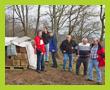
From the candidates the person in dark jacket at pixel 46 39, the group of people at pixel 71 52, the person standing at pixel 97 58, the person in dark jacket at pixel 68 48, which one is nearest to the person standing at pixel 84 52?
the group of people at pixel 71 52

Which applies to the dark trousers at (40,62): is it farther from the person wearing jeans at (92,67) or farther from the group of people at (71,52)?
the person wearing jeans at (92,67)

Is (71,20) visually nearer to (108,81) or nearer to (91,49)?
(91,49)

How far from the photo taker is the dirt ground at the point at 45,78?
18.7 m

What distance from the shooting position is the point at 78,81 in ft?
62.0

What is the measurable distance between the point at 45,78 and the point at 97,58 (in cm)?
184

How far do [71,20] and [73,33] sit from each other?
0.44 metres

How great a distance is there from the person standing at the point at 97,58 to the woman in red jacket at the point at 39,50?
1.60m

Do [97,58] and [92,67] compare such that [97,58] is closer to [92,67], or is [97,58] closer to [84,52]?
[92,67]

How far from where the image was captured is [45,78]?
1880 centimetres

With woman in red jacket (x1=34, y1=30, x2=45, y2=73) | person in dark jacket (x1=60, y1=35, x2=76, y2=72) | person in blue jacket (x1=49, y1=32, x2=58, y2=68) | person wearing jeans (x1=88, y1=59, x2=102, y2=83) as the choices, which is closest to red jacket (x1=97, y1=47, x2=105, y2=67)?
person wearing jeans (x1=88, y1=59, x2=102, y2=83)

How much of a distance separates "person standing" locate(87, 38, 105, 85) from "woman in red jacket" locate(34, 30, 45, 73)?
160cm

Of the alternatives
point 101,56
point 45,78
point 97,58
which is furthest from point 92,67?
point 45,78

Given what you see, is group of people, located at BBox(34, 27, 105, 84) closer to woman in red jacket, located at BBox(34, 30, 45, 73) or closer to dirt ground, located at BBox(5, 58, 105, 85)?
woman in red jacket, located at BBox(34, 30, 45, 73)
